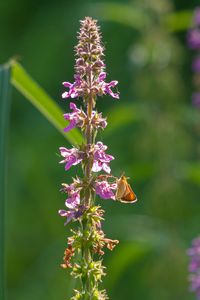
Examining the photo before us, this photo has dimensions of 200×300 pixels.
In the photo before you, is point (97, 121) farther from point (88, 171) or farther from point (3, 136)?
point (3, 136)

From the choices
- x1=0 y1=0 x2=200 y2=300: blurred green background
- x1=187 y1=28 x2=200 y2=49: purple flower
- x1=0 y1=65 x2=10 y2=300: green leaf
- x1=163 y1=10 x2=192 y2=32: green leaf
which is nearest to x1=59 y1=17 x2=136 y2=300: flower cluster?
x1=0 y1=65 x2=10 y2=300: green leaf

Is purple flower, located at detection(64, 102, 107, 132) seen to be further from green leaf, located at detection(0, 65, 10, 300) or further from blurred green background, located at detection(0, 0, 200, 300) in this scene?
blurred green background, located at detection(0, 0, 200, 300)

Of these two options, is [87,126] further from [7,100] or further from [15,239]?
[15,239]

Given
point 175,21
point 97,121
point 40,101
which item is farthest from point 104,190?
point 175,21

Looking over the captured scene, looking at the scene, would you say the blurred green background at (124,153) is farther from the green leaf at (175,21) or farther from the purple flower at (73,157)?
the purple flower at (73,157)

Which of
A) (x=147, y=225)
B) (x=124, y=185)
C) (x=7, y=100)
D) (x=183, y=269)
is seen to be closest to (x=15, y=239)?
(x=147, y=225)

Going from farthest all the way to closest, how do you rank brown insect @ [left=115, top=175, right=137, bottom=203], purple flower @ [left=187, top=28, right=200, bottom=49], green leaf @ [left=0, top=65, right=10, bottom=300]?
purple flower @ [left=187, top=28, right=200, bottom=49] < green leaf @ [left=0, top=65, right=10, bottom=300] < brown insect @ [left=115, top=175, right=137, bottom=203]
